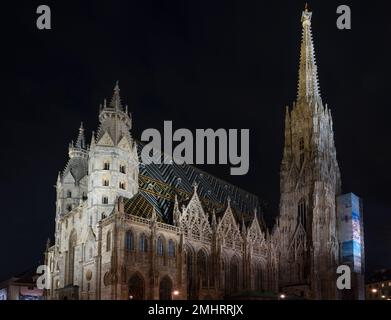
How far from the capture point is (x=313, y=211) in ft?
314

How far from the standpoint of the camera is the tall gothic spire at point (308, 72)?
10925 cm

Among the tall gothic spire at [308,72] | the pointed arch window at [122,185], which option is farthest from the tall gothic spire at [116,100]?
the tall gothic spire at [308,72]

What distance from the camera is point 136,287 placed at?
66500 mm

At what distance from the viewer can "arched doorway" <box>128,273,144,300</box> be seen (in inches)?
2591

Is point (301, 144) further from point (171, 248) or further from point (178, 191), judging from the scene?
point (171, 248)

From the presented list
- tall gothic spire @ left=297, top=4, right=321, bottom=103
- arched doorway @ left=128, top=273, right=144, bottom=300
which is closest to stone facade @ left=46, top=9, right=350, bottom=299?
arched doorway @ left=128, top=273, right=144, bottom=300

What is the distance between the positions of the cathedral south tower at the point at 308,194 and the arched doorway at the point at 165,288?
31.8 meters

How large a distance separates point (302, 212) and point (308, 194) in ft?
12.5

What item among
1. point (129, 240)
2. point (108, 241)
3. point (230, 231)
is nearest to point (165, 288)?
point (129, 240)

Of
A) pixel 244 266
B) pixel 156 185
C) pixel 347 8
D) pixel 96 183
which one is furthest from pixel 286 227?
pixel 347 8

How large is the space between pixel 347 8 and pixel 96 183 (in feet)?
135

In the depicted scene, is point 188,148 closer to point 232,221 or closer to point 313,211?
point 232,221

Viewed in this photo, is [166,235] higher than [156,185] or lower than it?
lower
